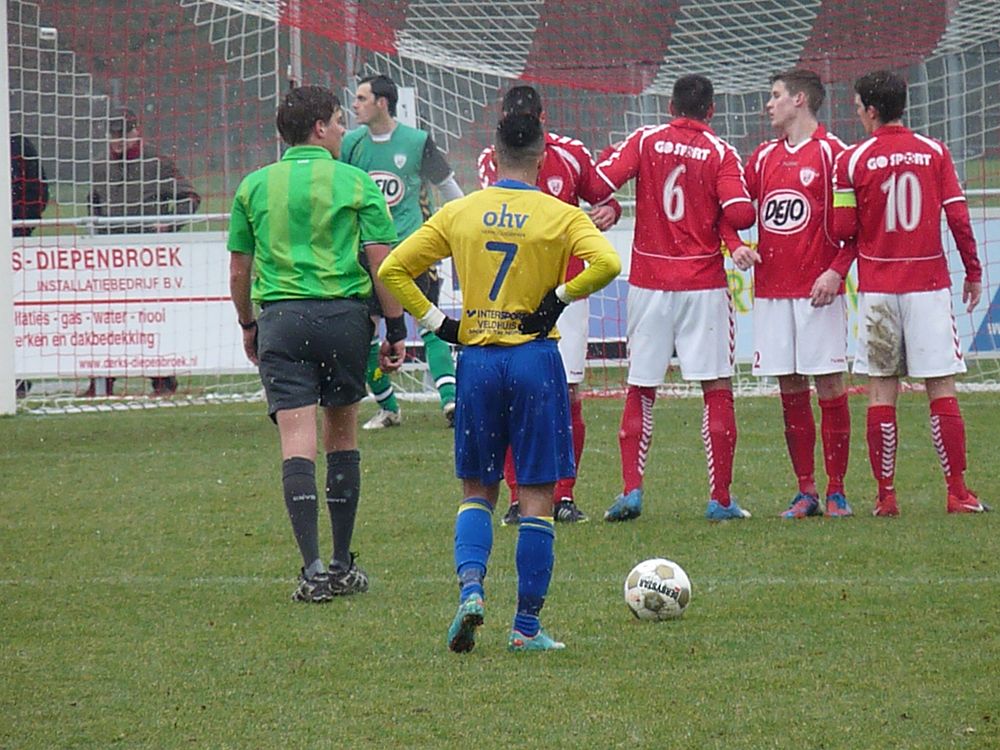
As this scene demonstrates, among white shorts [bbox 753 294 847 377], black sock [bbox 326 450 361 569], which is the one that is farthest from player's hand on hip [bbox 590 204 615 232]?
black sock [bbox 326 450 361 569]

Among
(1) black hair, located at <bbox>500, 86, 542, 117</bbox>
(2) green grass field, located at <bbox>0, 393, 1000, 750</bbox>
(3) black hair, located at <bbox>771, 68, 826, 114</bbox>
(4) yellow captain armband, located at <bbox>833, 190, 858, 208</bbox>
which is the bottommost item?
(2) green grass field, located at <bbox>0, 393, 1000, 750</bbox>

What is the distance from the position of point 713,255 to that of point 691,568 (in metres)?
2.01

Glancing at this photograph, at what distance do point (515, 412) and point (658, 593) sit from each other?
85 centimetres

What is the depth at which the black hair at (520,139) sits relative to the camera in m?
5.62

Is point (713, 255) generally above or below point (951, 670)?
above

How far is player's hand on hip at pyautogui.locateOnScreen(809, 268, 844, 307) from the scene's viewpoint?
8180 mm

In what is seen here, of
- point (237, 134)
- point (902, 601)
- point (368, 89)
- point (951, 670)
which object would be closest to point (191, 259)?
point (237, 134)

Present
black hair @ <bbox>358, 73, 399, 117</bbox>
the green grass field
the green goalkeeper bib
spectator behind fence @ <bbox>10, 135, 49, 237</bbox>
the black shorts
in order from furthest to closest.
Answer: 1. spectator behind fence @ <bbox>10, 135, 49, 237</bbox>
2. the green goalkeeper bib
3. black hair @ <bbox>358, 73, 399, 117</bbox>
4. the black shorts
5. the green grass field

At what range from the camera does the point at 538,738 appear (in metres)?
4.49

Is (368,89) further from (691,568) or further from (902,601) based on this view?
(902,601)

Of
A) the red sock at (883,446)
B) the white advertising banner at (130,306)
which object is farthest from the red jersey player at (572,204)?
the white advertising banner at (130,306)

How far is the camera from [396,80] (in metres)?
16.6

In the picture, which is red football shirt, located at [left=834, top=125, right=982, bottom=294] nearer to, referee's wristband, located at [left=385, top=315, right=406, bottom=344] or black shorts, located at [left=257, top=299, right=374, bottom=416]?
referee's wristband, located at [left=385, top=315, right=406, bottom=344]

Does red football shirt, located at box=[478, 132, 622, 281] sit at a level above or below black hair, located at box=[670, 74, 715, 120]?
below
